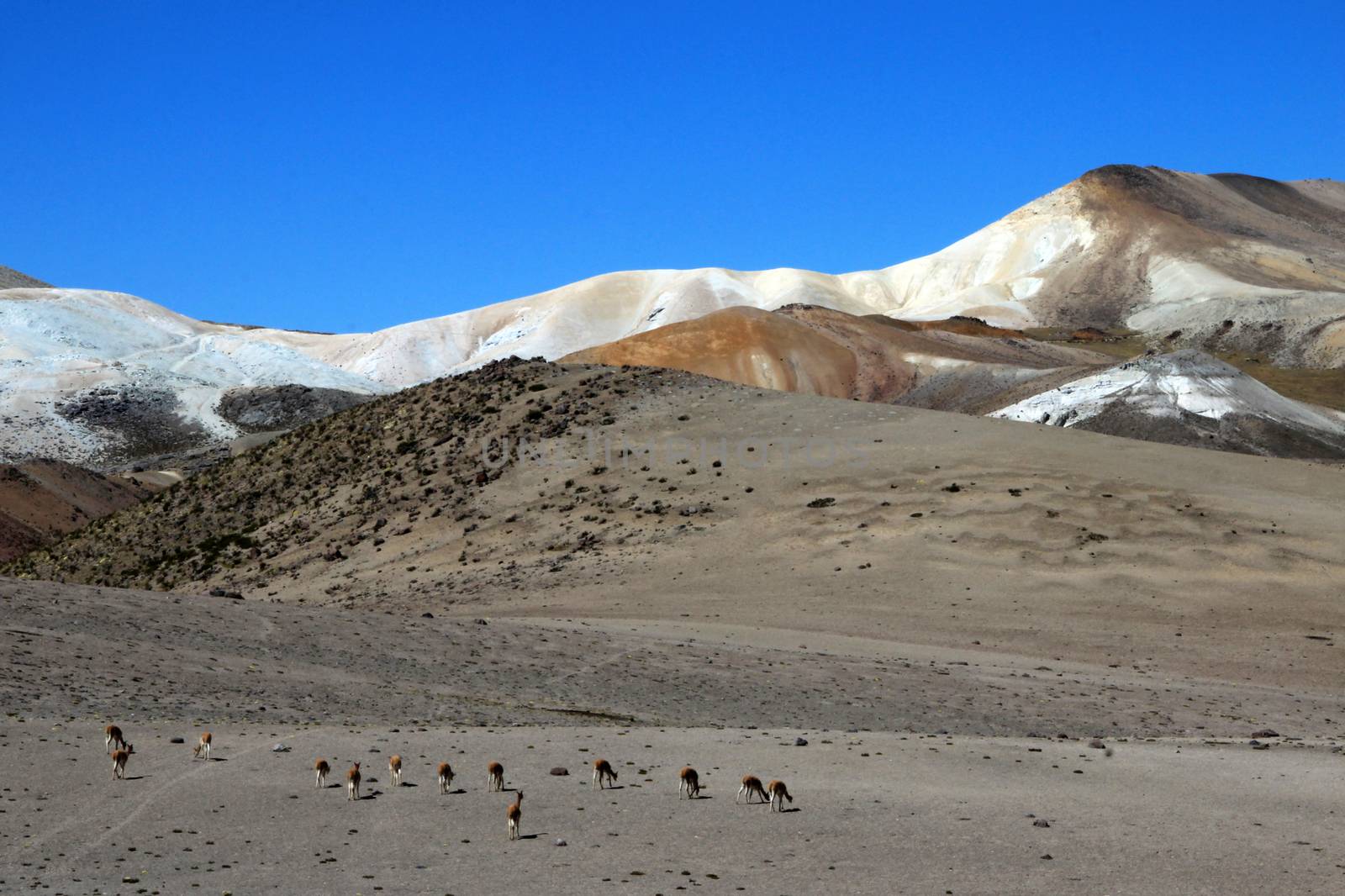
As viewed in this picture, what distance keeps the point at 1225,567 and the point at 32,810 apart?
24044mm

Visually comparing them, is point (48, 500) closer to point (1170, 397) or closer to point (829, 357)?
point (1170, 397)

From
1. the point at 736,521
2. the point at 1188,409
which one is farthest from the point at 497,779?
the point at 1188,409

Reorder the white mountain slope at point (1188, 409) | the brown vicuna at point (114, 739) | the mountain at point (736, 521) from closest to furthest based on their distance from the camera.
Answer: the brown vicuna at point (114, 739) < the mountain at point (736, 521) < the white mountain slope at point (1188, 409)

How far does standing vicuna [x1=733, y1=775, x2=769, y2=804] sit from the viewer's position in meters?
11.5

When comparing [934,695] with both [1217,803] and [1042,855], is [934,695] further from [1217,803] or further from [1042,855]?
[1042,855]

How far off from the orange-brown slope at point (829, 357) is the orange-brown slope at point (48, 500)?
93.5 feet

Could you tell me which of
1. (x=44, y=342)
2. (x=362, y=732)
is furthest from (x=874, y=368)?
(x=362, y=732)

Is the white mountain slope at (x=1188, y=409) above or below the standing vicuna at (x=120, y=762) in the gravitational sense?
above

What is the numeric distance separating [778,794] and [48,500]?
51468 mm

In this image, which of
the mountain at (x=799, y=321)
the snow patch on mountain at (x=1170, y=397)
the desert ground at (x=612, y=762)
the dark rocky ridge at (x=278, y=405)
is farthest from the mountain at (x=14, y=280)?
the desert ground at (x=612, y=762)

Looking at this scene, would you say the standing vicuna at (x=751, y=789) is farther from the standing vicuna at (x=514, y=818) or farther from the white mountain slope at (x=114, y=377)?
the white mountain slope at (x=114, y=377)

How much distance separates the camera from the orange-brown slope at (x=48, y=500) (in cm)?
5219

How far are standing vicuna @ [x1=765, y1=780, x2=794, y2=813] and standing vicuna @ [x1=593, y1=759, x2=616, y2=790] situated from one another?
51.0 inches

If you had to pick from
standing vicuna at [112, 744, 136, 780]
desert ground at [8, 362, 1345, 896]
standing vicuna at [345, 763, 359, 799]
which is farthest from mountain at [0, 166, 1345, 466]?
standing vicuna at [112, 744, 136, 780]
